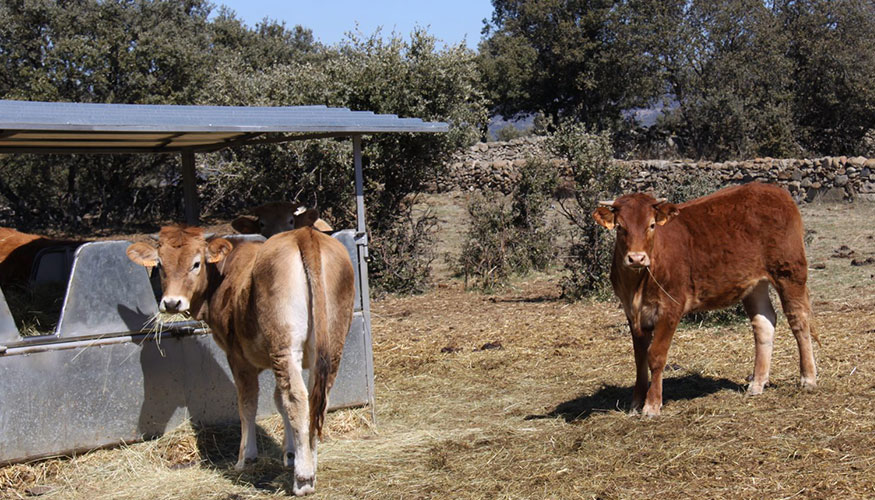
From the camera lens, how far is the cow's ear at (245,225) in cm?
754

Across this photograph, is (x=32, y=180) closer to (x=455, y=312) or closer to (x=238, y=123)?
(x=455, y=312)

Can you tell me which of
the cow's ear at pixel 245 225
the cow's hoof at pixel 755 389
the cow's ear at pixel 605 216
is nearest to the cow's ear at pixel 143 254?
the cow's ear at pixel 245 225

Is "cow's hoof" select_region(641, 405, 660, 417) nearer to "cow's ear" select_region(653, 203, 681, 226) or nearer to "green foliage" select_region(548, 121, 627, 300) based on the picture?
"cow's ear" select_region(653, 203, 681, 226)

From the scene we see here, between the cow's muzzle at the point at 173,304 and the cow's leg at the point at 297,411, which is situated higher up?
the cow's muzzle at the point at 173,304

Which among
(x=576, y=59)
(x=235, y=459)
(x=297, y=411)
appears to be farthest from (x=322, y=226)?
(x=576, y=59)

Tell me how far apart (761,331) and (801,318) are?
33cm

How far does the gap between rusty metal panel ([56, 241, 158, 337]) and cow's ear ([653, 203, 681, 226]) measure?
382 centimetres

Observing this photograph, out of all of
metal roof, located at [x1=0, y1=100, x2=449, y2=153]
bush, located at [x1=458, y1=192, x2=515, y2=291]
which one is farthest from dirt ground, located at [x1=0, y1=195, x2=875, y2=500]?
bush, located at [x1=458, y1=192, x2=515, y2=291]

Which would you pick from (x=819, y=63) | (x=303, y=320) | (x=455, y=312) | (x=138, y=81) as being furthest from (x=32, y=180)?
(x=819, y=63)

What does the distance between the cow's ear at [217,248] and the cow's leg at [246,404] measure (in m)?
0.68

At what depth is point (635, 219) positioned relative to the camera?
251 inches

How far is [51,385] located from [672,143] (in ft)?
82.9

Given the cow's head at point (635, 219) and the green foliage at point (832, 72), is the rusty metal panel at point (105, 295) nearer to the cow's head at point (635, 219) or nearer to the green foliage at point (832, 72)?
the cow's head at point (635, 219)

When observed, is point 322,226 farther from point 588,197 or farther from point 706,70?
point 706,70
